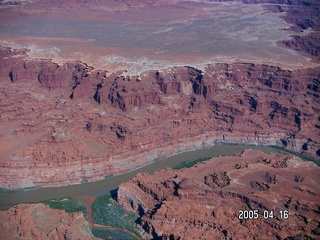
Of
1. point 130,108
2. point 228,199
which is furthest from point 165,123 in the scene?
point 228,199

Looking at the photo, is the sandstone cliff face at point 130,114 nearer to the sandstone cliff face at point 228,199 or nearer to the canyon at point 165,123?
the canyon at point 165,123

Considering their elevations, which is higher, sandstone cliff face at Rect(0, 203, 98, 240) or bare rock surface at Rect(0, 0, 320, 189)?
bare rock surface at Rect(0, 0, 320, 189)

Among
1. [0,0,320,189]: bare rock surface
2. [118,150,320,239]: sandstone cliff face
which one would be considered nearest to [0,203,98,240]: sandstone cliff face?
[118,150,320,239]: sandstone cliff face

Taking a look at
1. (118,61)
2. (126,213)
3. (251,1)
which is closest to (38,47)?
(118,61)

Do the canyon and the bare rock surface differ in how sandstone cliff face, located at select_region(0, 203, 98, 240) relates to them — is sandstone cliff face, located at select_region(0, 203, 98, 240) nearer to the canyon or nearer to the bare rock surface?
the canyon

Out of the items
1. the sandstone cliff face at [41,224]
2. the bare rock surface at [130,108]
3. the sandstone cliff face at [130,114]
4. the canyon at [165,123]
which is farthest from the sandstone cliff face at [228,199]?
the sandstone cliff face at [130,114]

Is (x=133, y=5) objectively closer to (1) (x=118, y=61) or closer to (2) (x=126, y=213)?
(1) (x=118, y=61)
